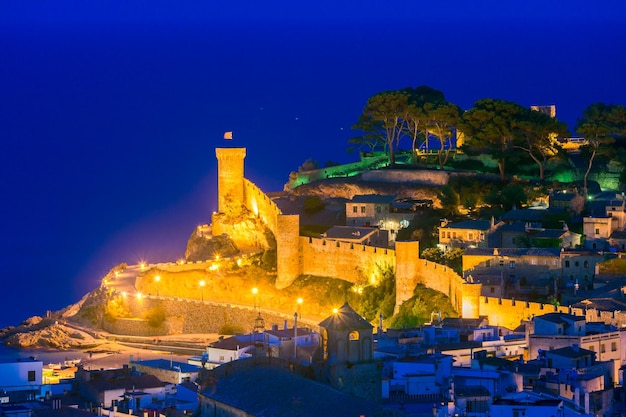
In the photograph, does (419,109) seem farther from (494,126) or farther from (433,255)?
(433,255)

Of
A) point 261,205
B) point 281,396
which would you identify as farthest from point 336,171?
point 281,396

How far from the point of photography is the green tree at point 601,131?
46.5 meters

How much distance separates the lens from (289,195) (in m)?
49.0

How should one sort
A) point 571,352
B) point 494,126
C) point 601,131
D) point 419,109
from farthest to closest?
point 419,109, point 494,126, point 601,131, point 571,352

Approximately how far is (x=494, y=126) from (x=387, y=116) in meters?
3.64

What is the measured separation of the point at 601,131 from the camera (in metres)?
46.8

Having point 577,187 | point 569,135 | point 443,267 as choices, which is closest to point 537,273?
point 443,267

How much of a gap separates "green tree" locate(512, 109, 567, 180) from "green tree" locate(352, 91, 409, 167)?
136 inches

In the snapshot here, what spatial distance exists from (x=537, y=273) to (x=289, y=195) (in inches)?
477

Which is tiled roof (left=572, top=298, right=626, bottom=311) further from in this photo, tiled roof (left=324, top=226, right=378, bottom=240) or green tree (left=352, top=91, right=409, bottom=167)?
green tree (left=352, top=91, right=409, bottom=167)

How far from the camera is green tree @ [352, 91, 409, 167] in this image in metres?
49.8

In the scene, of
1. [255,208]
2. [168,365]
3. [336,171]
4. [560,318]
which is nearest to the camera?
[560,318]

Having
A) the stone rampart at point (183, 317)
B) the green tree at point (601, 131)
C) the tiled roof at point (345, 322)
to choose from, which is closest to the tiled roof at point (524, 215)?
the green tree at point (601, 131)

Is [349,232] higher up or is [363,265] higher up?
[349,232]
